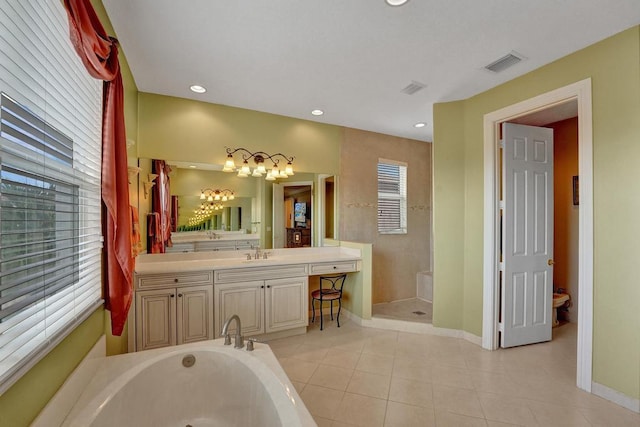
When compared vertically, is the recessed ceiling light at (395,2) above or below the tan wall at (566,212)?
above

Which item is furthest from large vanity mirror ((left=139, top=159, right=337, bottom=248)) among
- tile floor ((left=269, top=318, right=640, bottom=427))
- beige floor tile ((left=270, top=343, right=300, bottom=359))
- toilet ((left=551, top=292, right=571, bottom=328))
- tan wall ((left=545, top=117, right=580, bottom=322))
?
tan wall ((left=545, top=117, right=580, bottom=322))

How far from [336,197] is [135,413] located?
9.64 feet

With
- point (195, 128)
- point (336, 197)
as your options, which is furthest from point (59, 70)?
point (336, 197)

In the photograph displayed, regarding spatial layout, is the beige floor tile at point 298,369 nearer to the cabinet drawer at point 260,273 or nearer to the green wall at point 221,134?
the cabinet drawer at point 260,273

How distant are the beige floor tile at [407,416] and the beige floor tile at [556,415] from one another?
0.69m

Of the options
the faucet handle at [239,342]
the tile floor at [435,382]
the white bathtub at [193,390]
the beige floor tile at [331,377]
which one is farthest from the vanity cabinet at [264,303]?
the faucet handle at [239,342]

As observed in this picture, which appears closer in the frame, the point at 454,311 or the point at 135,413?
the point at 135,413

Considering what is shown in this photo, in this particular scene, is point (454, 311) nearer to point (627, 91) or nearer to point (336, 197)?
point (336, 197)

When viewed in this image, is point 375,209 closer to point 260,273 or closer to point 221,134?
point 260,273

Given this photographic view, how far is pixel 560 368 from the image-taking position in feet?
8.33

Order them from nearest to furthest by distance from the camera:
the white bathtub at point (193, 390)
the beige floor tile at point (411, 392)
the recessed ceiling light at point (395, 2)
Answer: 1. the white bathtub at point (193, 390)
2. the recessed ceiling light at point (395, 2)
3. the beige floor tile at point (411, 392)

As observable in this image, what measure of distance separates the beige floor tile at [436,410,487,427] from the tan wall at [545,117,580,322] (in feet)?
8.91

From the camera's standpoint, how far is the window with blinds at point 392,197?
4.35 meters

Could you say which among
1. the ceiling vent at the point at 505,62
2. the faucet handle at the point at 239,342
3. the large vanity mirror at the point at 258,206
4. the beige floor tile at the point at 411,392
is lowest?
the beige floor tile at the point at 411,392
